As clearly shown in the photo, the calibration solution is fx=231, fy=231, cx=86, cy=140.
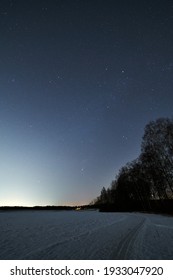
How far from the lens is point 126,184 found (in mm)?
67562

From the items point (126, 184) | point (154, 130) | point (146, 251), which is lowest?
point (146, 251)

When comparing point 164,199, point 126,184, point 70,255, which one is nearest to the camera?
point 70,255

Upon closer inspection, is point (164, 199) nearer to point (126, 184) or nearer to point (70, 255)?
point (126, 184)

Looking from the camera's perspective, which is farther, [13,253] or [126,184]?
[126,184]

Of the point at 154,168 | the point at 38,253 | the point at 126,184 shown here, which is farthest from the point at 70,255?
the point at 126,184
